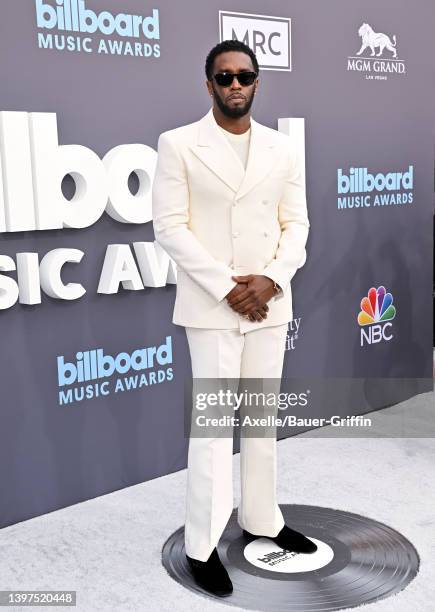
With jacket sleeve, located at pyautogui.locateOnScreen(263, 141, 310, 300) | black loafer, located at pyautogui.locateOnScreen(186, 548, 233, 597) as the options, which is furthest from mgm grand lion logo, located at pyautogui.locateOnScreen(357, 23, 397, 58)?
black loafer, located at pyautogui.locateOnScreen(186, 548, 233, 597)

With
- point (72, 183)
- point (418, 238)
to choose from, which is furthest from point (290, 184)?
point (418, 238)

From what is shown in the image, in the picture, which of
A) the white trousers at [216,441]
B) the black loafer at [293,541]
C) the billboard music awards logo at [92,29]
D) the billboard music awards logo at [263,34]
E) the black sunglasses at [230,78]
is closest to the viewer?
the black sunglasses at [230,78]

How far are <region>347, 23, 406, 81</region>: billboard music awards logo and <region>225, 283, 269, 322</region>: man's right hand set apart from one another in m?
2.15

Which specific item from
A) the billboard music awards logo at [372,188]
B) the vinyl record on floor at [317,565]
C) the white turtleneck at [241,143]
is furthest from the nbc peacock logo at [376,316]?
the white turtleneck at [241,143]

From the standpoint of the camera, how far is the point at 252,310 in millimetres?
2559

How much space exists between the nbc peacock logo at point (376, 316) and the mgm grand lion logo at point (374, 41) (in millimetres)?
1312

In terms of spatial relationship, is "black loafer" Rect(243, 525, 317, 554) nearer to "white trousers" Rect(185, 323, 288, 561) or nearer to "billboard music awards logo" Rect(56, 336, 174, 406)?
"white trousers" Rect(185, 323, 288, 561)

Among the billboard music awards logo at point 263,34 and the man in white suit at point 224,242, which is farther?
the billboard music awards logo at point 263,34

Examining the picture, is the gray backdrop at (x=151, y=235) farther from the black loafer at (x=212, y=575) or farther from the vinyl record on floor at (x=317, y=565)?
the black loafer at (x=212, y=575)

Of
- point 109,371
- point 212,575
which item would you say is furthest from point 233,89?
point 212,575

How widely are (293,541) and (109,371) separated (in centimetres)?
107

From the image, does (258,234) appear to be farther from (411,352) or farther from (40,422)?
(411,352)

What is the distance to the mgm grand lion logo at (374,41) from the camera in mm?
4301

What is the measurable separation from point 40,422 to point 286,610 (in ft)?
4.17
